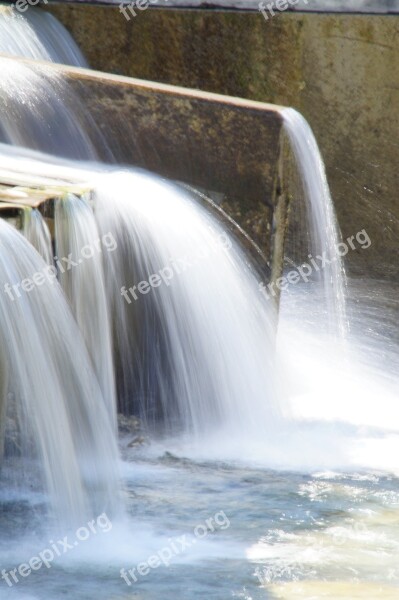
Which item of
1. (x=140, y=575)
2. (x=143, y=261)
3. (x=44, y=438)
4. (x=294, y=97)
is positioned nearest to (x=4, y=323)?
(x=44, y=438)

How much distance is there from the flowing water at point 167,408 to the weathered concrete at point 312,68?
3.63ft

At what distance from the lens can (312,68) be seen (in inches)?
301

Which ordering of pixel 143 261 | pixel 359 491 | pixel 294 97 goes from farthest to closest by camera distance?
pixel 294 97, pixel 143 261, pixel 359 491

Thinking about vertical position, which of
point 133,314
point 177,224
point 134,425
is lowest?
point 134,425

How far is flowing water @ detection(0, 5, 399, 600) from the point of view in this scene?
13.3 feet

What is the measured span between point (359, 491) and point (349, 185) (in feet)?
10.8

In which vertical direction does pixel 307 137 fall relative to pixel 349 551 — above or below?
above

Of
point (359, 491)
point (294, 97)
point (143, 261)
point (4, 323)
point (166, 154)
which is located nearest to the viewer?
point (4, 323)

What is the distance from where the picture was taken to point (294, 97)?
7.63 metres

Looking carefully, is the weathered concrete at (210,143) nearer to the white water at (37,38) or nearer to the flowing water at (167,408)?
the flowing water at (167,408)

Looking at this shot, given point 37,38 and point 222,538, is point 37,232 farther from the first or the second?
point 37,38

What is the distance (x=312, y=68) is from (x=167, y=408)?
9.46 feet

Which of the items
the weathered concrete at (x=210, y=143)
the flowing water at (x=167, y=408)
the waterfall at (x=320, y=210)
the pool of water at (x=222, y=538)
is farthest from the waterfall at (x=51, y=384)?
the waterfall at (x=320, y=210)

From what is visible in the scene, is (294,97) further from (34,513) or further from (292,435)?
(34,513)
